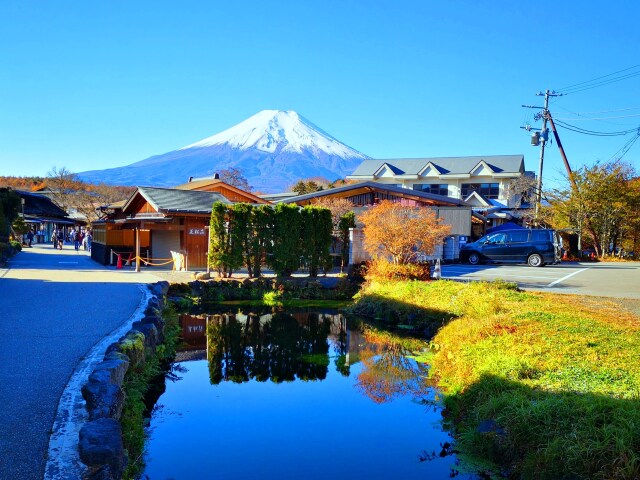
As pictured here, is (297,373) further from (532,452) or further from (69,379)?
(532,452)

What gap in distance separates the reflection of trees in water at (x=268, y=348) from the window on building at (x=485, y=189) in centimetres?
3187

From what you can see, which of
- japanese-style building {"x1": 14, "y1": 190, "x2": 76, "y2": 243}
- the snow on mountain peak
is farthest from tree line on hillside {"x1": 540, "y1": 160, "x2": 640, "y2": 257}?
the snow on mountain peak

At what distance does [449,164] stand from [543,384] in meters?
40.8

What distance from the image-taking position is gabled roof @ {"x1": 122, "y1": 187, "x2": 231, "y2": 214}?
20.3m

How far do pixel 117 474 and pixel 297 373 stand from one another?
5.59 m

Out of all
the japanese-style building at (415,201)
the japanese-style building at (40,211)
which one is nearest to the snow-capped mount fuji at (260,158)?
the japanese-style building at (40,211)

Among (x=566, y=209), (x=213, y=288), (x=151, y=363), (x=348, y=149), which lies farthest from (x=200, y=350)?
(x=348, y=149)

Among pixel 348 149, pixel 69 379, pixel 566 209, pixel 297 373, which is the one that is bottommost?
pixel 297 373

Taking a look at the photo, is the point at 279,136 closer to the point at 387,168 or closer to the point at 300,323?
the point at 387,168

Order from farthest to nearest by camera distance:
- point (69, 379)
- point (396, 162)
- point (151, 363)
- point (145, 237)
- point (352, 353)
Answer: point (396, 162)
point (145, 237)
point (352, 353)
point (151, 363)
point (69, 379)

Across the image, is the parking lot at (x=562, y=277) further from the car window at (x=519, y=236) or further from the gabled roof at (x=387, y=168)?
the gabled roof at (x=387, y=168)

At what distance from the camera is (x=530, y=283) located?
51.5ft

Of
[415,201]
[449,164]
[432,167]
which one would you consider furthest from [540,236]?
[449,164]

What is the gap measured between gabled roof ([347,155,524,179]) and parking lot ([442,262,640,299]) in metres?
22.6
